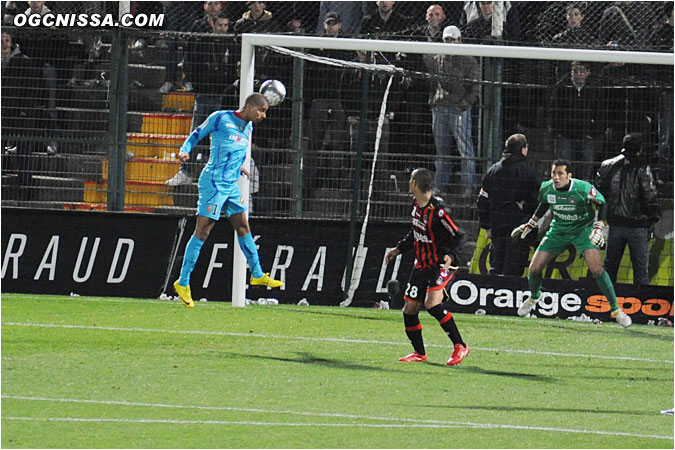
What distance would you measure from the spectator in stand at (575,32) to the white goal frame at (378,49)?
2.24 m

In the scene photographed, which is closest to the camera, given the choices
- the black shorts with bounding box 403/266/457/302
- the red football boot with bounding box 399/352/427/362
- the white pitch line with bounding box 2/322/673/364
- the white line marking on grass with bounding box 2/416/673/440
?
the white line marking on grass with bounding box 2/416/673/440

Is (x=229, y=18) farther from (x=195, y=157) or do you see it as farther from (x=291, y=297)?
(x=291, y=297)

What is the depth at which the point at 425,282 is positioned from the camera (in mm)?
10984

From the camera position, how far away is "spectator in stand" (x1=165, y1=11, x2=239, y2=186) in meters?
16.6

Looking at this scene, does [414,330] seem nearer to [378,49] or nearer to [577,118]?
[378,49]

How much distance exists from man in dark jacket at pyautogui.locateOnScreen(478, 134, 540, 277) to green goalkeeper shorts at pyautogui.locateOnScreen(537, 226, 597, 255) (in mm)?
1364

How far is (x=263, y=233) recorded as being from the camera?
51.9 feet

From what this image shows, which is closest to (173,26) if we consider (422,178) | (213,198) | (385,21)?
(385,21)

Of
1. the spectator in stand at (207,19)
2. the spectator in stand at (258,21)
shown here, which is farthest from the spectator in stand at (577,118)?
the spectator in stand at (207,19)

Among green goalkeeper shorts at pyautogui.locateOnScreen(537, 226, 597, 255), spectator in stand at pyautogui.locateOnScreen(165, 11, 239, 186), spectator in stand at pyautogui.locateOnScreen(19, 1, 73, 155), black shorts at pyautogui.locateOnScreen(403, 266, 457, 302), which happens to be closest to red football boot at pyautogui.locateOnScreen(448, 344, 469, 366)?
black shorts at pyautogui.locateOnScreen(403, 266, 457, 302)

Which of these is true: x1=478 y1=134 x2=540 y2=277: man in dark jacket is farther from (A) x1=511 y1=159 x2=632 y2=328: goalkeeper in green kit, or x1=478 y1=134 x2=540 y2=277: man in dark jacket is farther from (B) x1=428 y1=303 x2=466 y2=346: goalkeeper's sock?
(B) x1=428 y1=303 x2=466 y2=346: goalkeeper's sock

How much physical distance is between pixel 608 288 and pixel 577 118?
3154 millimetres

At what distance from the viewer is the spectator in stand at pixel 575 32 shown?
1666 cm

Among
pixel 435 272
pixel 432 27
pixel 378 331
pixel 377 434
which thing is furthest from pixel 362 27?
pixel 377 434
